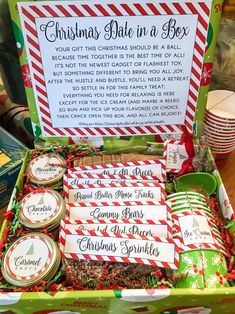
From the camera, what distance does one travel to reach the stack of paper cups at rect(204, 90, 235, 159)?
864 mm

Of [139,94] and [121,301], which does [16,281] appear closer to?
[121,301]

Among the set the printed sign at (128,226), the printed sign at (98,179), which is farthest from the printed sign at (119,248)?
the printed sign at (98,179)

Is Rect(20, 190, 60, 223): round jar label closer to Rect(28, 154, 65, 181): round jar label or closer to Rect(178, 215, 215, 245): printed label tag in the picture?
Rect(28, 154, 65, 181): round jar label

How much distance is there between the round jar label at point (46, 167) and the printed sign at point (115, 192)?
0.19ft

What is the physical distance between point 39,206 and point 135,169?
0.24 m

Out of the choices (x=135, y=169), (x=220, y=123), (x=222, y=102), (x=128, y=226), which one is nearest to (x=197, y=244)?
(x=128, y=226)

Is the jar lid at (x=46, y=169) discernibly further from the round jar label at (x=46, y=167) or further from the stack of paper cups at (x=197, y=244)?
the stack of paper cups at (x=197, y=244)

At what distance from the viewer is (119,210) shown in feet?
2.39

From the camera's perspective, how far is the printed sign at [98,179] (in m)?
0.79

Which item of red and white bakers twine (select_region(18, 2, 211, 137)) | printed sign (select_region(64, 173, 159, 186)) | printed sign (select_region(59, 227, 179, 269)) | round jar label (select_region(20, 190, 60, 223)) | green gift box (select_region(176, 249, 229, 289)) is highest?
red and white bakers twine (select_region(18, 2, 211, 137))

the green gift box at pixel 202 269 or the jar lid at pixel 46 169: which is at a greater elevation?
the jar lid at pixel 46 169

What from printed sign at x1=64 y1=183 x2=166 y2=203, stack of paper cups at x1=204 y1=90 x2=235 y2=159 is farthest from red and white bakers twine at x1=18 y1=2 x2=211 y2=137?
printed sign at x1=64 y1=183 x2=166 y2=203

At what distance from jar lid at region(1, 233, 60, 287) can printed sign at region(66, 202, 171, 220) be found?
9cm

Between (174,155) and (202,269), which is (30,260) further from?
(174,155)
